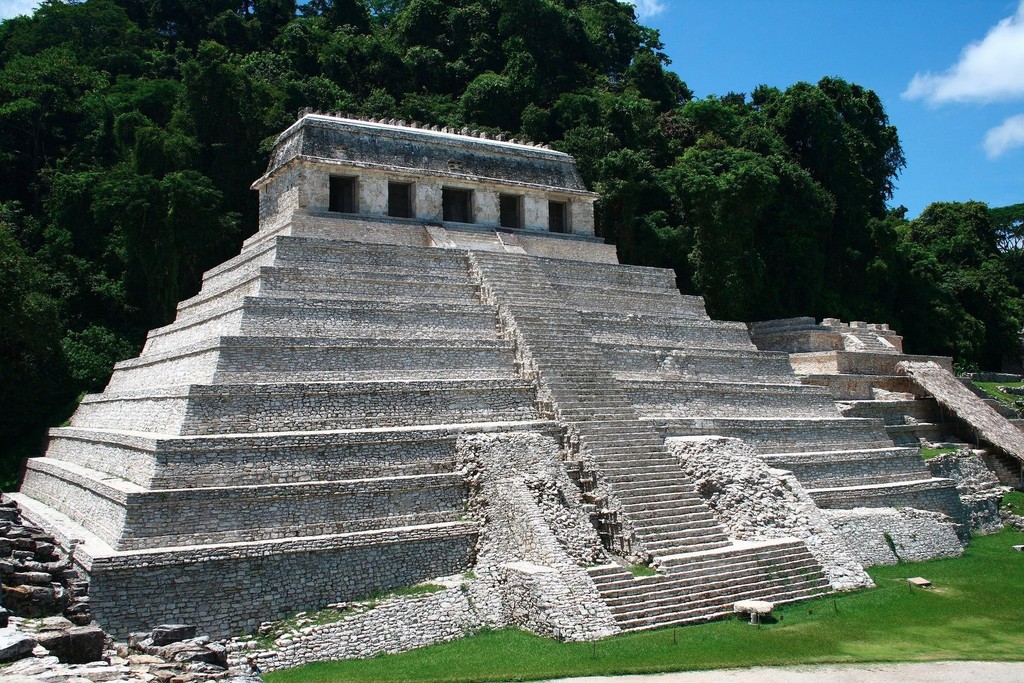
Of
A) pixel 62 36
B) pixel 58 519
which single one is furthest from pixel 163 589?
pixel 62 36

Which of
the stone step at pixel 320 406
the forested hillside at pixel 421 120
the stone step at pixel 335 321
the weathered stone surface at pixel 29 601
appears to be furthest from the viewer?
the forested hillside at pixel 421 120

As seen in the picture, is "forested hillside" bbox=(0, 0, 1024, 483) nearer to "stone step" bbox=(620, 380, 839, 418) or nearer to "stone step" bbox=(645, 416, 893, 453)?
"stone step" bbox=(620, 380, 839, 418)

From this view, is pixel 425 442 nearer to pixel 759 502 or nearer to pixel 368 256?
pixel 759 502

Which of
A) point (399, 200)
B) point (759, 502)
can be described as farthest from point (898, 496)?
point (399, 200)

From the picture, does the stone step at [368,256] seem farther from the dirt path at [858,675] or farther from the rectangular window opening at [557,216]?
the dirt path at [858,675]

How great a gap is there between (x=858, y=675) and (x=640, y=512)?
4.52 meters

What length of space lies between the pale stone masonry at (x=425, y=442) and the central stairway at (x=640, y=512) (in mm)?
49

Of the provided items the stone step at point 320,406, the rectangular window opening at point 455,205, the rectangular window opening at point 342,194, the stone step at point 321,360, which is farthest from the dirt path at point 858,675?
the rectangular window opening at point 455,205

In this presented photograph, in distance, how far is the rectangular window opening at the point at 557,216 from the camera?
26.4 meters

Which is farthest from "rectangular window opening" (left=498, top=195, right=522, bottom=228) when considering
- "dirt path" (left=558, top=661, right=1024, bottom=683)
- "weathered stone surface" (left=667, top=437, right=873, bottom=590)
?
"dirt path" (left=558, top=661, right=1024, bottom=683)

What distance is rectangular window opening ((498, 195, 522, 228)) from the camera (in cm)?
2564

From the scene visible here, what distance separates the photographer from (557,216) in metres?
26.5

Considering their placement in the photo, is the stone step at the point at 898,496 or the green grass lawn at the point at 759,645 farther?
the stone step at the point at 898,496

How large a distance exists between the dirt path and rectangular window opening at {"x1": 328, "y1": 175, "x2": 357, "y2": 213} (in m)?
15.4
